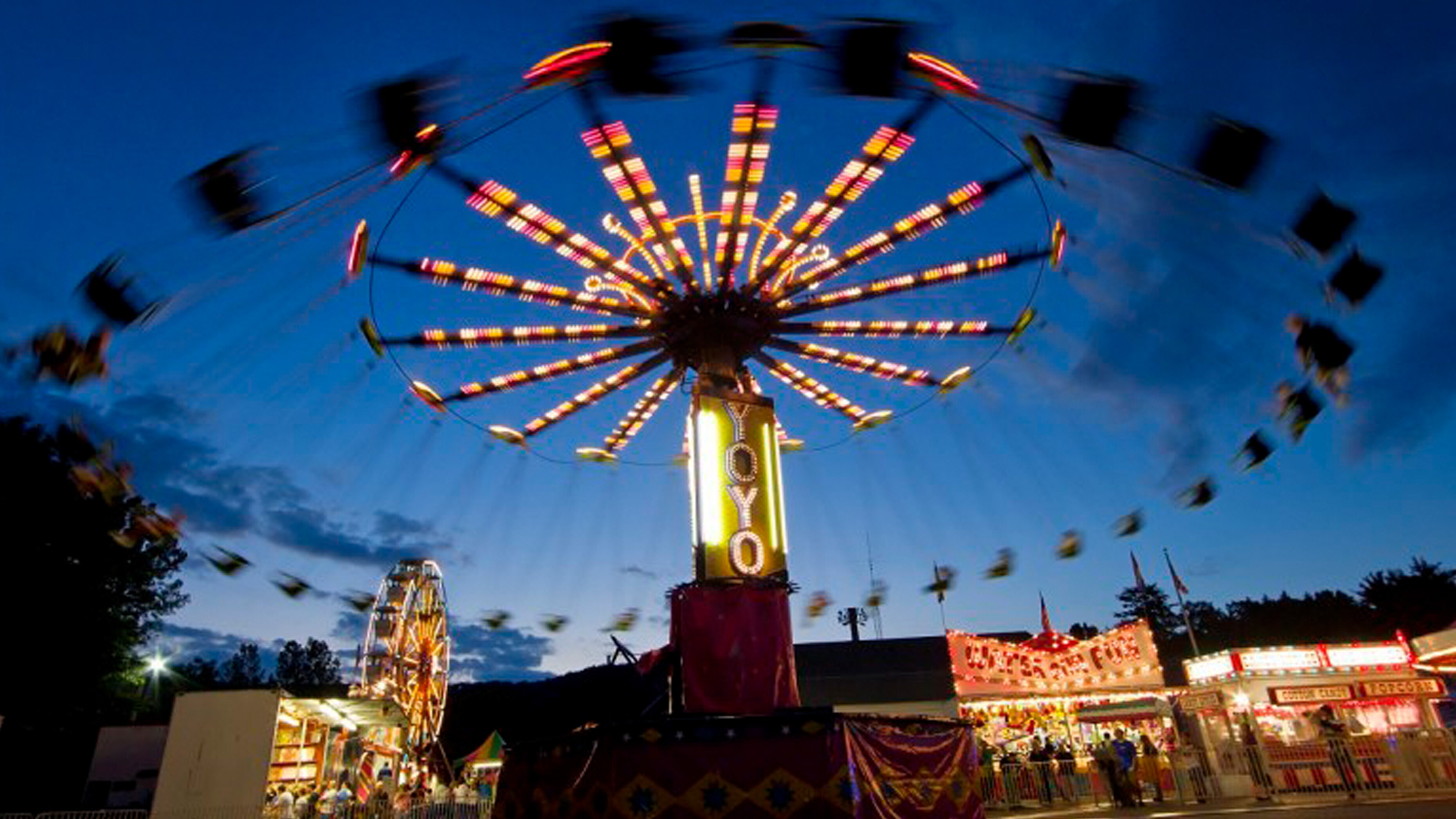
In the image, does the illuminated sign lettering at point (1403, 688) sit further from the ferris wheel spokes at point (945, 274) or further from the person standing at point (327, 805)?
the person standing at point (327, 805)

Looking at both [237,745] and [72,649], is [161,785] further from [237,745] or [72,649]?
[72,649]

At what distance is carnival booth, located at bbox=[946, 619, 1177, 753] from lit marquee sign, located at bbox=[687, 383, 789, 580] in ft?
44.4

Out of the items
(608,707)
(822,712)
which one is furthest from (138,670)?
(822,712)

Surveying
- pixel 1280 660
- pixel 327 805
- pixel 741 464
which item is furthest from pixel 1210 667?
pixel 327 805

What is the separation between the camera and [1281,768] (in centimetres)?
1883

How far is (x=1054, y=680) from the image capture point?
29859 millimetres

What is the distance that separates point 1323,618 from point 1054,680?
49.4m

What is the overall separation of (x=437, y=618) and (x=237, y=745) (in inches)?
361

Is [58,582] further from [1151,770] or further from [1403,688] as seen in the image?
[1403,688]

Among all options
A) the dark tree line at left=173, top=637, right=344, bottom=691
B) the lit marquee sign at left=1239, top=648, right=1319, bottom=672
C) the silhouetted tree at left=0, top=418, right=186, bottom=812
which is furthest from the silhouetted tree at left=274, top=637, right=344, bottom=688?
the lit marquee sign at left=1239, top=648, right=1319, bottom=672

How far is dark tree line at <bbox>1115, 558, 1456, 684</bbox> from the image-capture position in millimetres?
52719

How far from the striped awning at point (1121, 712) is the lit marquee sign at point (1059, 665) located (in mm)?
2430

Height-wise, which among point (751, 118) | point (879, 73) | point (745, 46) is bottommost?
point (879, 73)

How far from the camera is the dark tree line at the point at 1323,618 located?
52.7m
